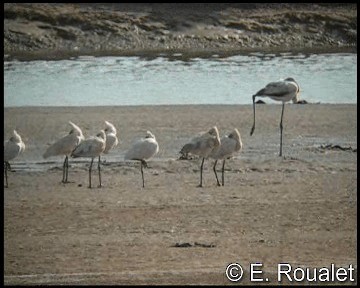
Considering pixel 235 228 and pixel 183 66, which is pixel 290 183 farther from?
pixel 183 66

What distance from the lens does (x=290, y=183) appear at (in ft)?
38.9

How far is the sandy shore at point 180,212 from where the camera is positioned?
8234 mm

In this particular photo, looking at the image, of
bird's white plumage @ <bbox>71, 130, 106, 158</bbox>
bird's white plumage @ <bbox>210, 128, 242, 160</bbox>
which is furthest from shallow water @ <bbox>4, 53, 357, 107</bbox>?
bird's white plumage @ <bbox>71, 130, 106, 158</bbox>

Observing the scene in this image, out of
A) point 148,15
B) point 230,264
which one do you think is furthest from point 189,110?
point 148,15

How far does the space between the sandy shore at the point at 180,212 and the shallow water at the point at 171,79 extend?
4612mm

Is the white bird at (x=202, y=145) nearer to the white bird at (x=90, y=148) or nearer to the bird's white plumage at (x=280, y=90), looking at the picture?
the white bird at (x=90, y=148)

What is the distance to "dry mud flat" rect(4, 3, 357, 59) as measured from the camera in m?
30.6

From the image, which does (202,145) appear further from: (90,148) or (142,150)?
(90,148)

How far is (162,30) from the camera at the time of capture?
3183 cm

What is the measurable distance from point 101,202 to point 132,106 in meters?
8.64

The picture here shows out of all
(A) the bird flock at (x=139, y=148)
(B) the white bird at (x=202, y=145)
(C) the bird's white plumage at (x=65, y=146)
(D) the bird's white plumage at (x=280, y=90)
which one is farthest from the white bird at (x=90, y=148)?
(D) the bird's white plumage at (x=280, y=90)

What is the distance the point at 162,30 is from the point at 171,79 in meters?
7.77

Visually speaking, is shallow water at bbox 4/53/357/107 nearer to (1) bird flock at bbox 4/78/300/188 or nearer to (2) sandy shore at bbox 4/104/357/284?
(2) sandy shore at bbox 4/104/357/284

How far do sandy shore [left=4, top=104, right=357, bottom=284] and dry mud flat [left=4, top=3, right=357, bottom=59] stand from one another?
47.8 feet
